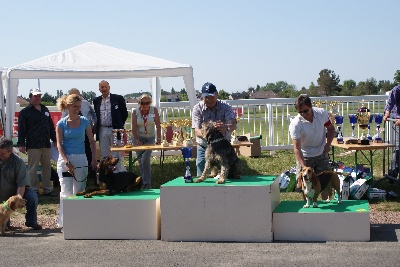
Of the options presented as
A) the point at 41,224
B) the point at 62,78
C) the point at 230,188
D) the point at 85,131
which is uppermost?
the point at 62,78

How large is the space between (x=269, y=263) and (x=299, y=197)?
3620 mm

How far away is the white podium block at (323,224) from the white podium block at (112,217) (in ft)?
4.22

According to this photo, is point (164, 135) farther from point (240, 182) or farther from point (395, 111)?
point (240, 182)

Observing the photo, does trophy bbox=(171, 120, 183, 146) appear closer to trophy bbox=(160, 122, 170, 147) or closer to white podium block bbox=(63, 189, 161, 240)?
trophy bbox=(160, 122, 170, 147)

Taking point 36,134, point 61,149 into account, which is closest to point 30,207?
point 61,149

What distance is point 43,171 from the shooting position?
1052cm

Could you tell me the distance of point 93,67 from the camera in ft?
40.8

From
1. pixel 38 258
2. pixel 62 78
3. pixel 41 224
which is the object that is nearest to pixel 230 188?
pixel 38 258

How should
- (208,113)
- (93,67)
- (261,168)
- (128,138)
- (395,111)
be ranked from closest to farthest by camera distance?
(208,113) → (395,111) → (128,138) → (93,67) → (261,168)

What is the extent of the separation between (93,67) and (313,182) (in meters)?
6.70

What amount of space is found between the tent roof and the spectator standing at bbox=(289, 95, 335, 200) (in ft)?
18.3

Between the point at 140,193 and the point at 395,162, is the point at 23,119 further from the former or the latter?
the point at 395,162

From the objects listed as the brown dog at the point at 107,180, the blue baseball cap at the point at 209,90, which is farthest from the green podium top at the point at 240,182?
the blue baseball cap at the point at 209,90

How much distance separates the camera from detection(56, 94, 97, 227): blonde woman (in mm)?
7387
